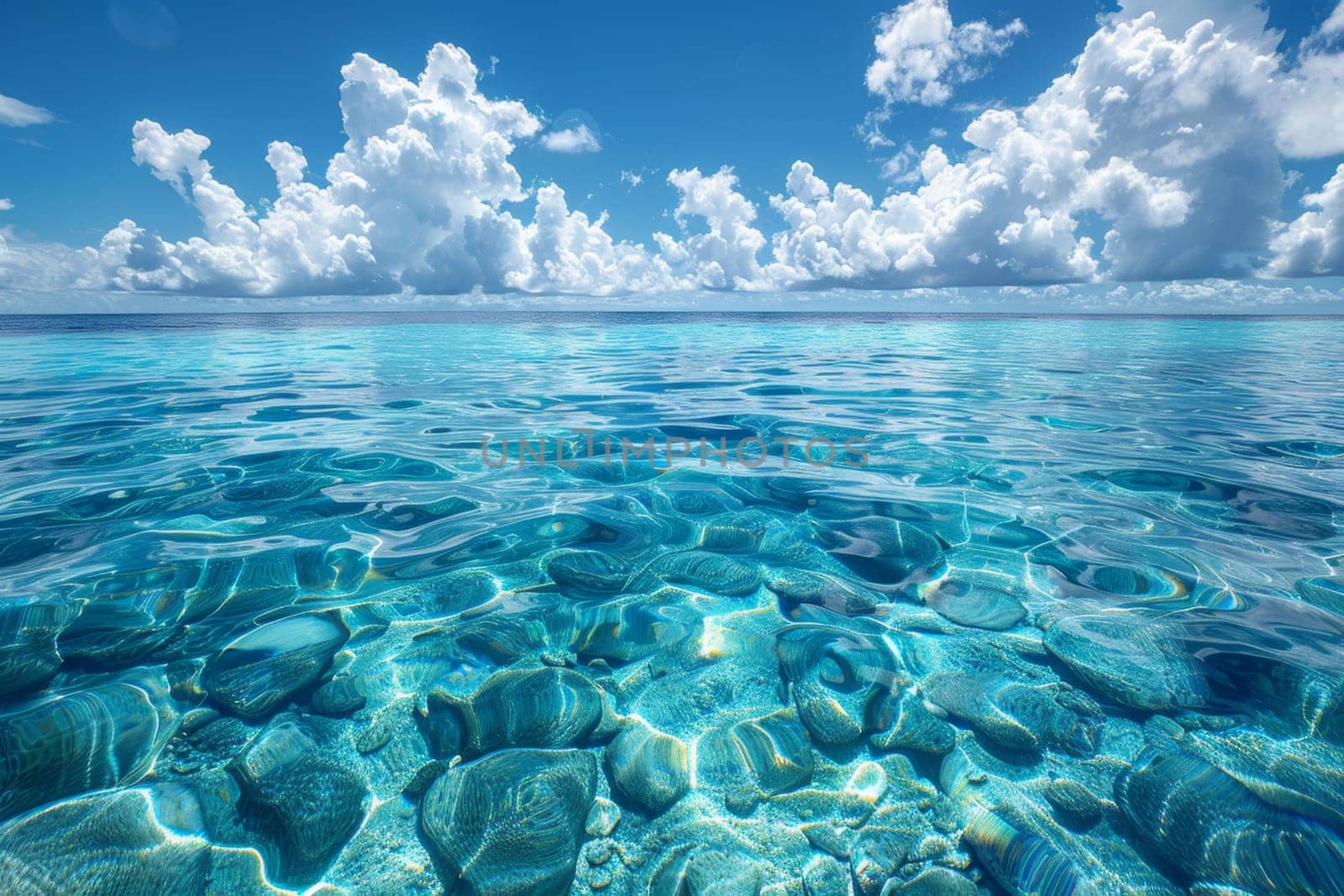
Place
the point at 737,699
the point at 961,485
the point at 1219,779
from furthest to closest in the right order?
the point at 961,485 < the point at 737,699 < the point at 1219,779

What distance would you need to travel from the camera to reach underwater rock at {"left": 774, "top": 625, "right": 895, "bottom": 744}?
242cm

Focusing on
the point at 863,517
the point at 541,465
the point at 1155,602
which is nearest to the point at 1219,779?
the point at 1155,602

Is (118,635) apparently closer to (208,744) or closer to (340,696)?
(208,744)

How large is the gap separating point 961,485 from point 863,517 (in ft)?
4.84

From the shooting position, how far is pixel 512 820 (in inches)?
75.0

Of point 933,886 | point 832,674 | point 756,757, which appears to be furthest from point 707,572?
point 933,886

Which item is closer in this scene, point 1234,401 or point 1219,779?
point 1219,779

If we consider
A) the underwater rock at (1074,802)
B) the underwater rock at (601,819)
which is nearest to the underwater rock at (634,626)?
the underwater rock at (601,819)

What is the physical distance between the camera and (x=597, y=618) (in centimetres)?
319

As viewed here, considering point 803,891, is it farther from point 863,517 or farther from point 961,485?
point 961,485

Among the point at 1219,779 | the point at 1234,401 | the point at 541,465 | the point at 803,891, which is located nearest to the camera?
the point at 803,891

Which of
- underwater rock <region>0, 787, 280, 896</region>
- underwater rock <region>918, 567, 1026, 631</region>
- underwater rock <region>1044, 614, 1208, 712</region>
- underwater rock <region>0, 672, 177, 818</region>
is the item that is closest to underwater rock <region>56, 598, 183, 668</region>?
underwater rock <region>0, 672, 177, 818</region>

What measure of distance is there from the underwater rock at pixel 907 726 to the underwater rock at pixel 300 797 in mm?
2074

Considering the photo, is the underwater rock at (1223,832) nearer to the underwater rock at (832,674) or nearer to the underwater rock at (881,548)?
the underwater rock at (832,674)
